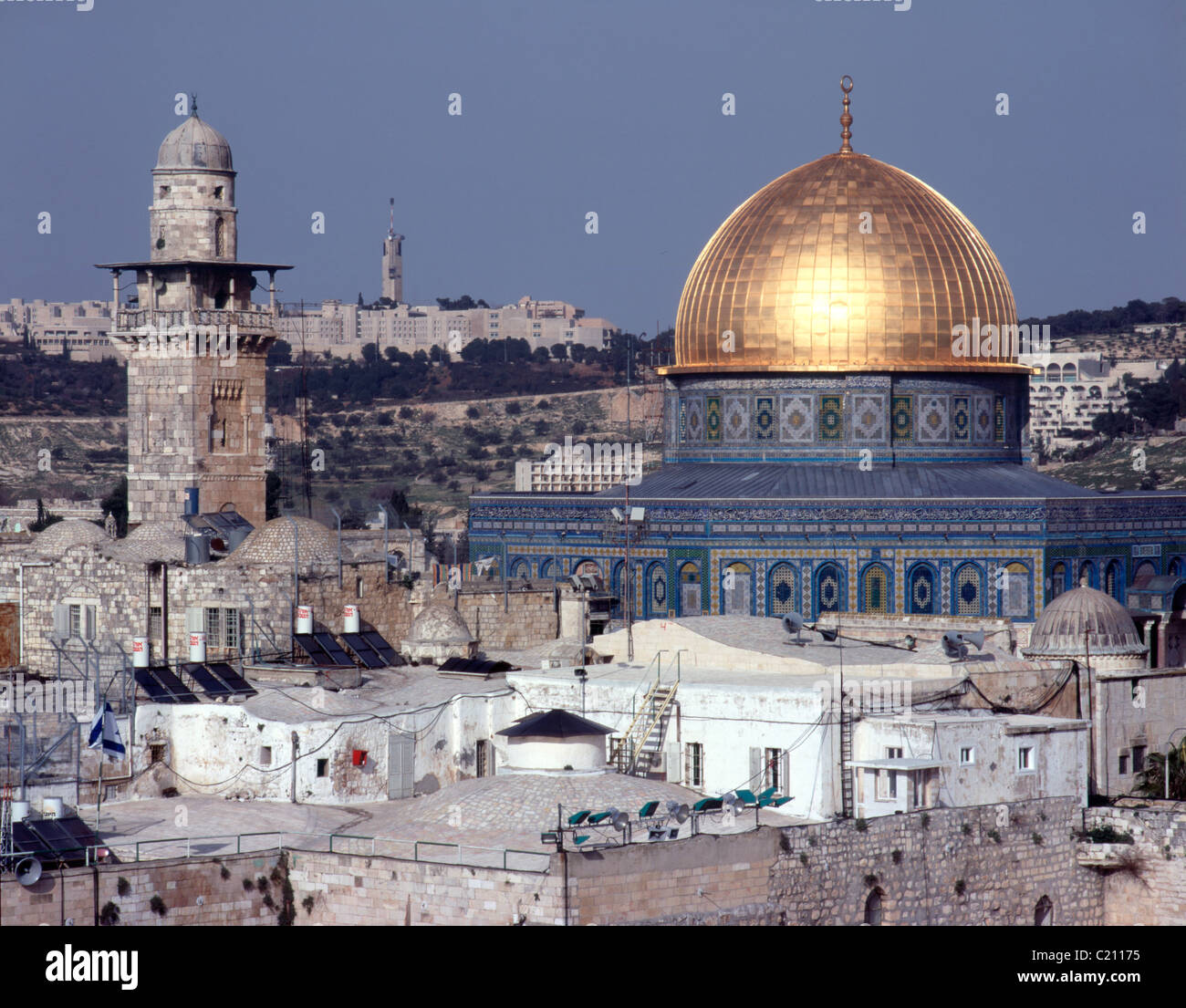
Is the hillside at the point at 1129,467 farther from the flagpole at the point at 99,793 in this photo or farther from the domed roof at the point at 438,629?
the flagpole at the point at 99,793

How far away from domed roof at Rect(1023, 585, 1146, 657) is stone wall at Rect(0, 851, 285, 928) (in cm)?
1107

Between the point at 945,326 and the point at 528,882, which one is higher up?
the point at 945,326

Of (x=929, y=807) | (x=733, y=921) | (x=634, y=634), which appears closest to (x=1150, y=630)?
(x=634, y=634)

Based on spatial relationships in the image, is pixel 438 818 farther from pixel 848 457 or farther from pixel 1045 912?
pixel 848 457

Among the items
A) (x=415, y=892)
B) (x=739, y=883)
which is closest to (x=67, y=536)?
(x=415, y=892)

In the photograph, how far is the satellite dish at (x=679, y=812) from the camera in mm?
25969

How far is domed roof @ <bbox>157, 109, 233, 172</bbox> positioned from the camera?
45.1 meters

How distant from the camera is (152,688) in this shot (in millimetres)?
31141

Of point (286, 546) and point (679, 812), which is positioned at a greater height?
point (286, 546)

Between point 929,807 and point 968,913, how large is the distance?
3.74ft

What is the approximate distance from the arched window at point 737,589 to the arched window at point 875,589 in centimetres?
158

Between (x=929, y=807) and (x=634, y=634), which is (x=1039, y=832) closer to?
(x=929, y=807)

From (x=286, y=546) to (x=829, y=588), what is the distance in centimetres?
770

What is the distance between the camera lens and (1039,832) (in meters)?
29.3
